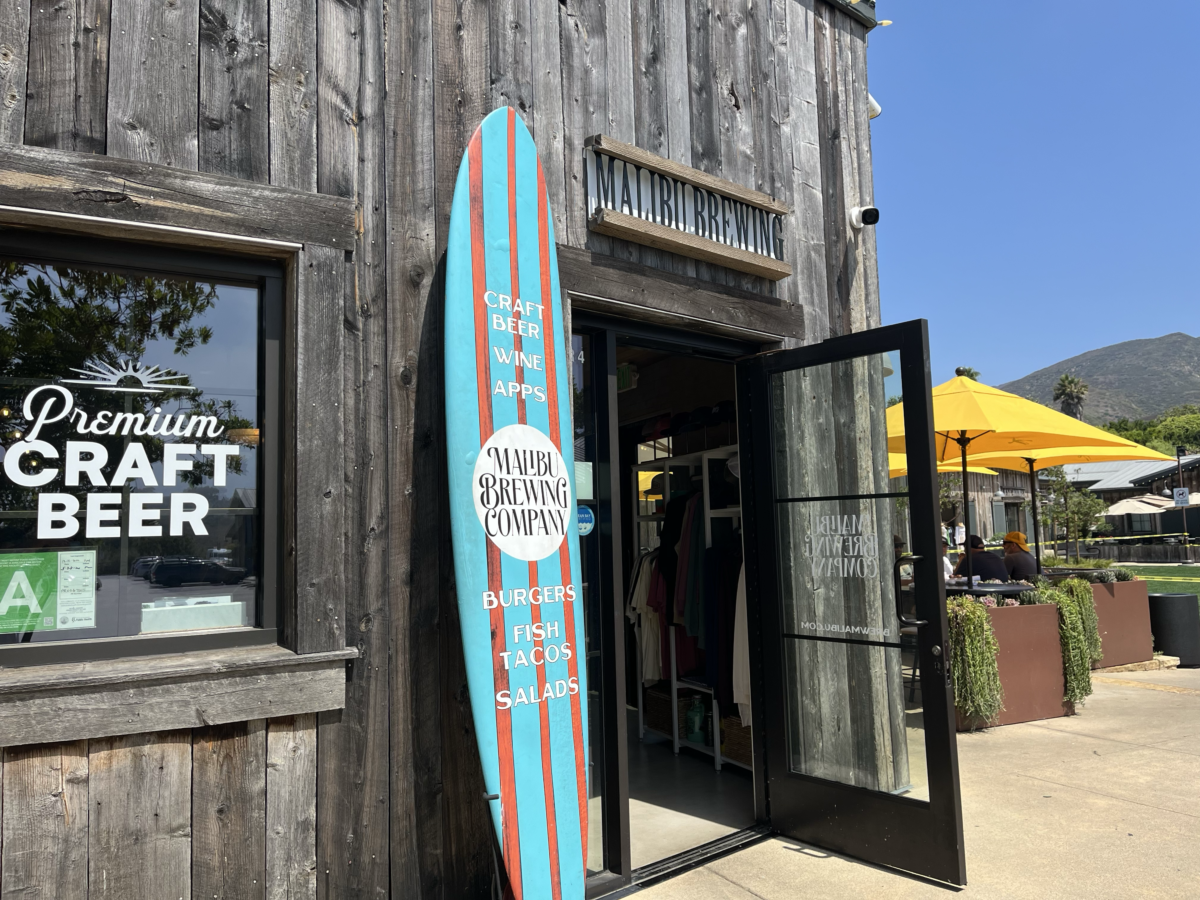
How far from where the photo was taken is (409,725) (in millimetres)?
2664

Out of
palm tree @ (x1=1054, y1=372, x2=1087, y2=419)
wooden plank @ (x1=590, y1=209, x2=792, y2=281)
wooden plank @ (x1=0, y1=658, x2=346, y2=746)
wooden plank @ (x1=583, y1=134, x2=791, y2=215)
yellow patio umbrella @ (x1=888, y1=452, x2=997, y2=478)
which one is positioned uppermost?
palm tree @ (x1=1054, y1=372, x2=1087, y2=419)

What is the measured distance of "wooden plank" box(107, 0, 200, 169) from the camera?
2.34 meters

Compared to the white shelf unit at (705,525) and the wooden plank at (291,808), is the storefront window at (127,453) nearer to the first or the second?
the wooden plank at (291,808)

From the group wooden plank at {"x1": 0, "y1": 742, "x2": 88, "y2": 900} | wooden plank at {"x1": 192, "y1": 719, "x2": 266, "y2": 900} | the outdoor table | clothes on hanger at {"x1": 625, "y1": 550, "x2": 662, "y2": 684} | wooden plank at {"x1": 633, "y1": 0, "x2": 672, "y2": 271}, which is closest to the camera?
wooden plank at {"x1": 0, "y1": 742, "x2": 88, "y2": 900}

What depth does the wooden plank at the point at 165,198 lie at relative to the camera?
2178mm

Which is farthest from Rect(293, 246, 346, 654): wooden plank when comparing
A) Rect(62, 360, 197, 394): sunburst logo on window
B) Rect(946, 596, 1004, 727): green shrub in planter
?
Rect(946, 596, 1004, 727): green shrub in planter

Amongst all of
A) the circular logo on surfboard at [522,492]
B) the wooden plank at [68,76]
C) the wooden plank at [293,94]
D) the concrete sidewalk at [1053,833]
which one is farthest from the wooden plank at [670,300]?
the concrete sidewalk at [1053,833]

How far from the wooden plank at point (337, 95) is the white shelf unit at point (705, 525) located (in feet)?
8.58

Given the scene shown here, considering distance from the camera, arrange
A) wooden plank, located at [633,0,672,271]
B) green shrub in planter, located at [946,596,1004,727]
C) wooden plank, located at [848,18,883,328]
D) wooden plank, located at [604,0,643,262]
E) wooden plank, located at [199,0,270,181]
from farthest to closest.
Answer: green shrub in planter, located at [946,596,1004,727] → wooden plank, located at [848,18,883,328] → wooden plank, located at [633,0,672,271] → wooden plank, located at [604,0,643,262] → wooden plank, located at [199,0,270,181]

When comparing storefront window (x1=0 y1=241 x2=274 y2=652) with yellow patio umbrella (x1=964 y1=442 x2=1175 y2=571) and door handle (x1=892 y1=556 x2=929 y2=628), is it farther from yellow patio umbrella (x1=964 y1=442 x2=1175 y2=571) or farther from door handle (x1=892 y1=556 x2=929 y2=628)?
yellow patio umbrella (x1=964 y1=442 x2=1175 y2=571)

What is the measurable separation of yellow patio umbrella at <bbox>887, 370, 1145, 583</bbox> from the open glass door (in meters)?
1.61

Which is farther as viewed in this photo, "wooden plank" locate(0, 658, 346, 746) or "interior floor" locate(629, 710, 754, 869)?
"interior floor" locate(629, 710, 754, 869)

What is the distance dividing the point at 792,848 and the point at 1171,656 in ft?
20.7

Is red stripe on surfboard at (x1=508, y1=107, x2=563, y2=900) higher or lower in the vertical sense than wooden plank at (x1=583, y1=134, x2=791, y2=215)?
lower
